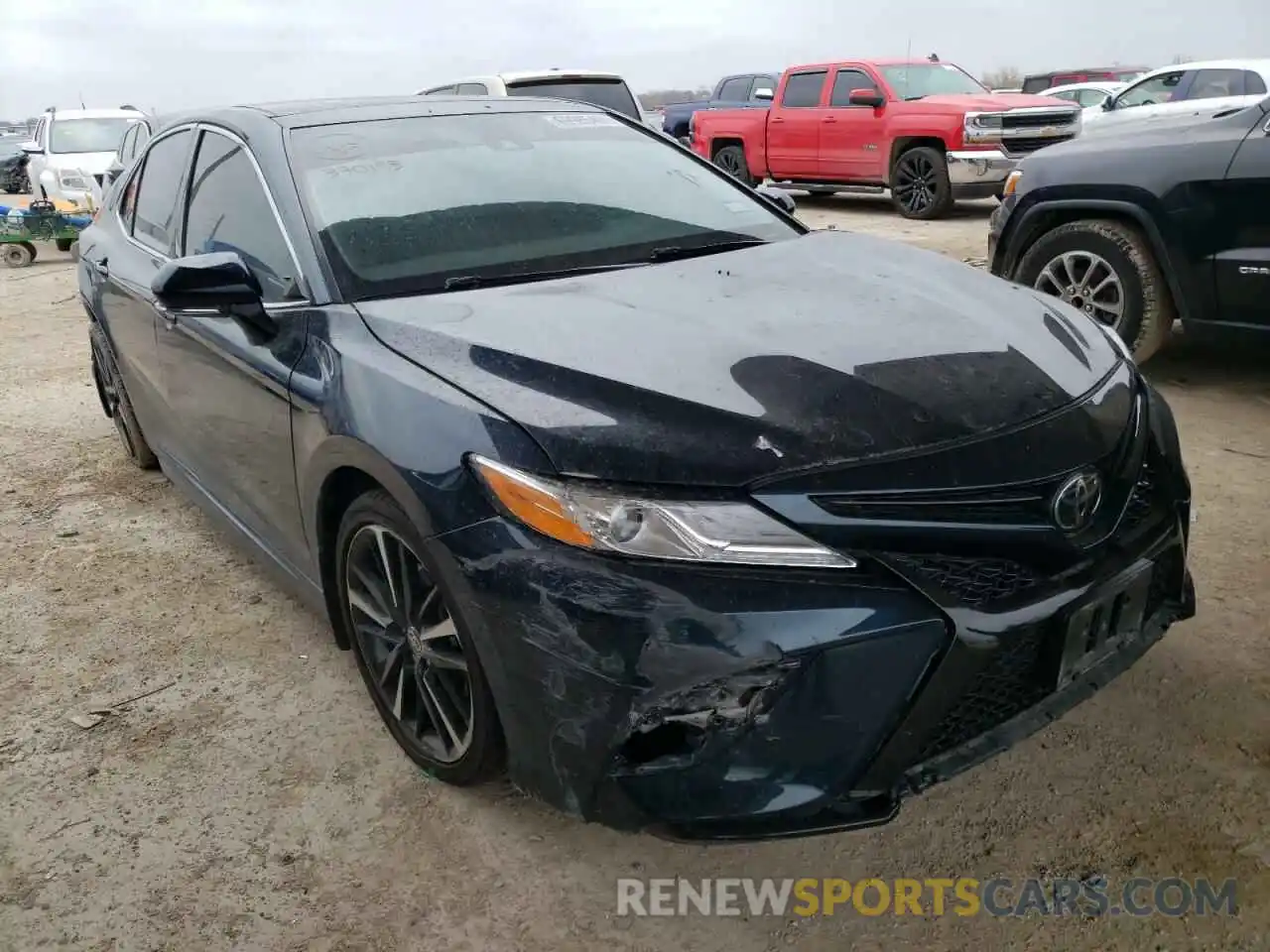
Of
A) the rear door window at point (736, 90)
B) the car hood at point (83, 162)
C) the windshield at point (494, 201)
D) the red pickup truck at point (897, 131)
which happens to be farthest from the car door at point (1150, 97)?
the car hood at point (83, 162)

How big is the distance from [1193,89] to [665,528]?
1123 cm

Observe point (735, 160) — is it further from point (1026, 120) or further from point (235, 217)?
point (235, 217)

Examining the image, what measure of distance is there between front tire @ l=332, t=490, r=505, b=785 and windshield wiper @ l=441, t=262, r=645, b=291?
2.05ft

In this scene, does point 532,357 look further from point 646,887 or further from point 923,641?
point 646,887

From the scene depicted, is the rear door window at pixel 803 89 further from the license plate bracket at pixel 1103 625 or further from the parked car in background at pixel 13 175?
the parked car in background at pixel 13 175

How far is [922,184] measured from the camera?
38.1 ft

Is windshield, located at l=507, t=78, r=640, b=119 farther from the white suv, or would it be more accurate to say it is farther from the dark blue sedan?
the dark blue sedan

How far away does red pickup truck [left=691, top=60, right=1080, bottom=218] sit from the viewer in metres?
11.1

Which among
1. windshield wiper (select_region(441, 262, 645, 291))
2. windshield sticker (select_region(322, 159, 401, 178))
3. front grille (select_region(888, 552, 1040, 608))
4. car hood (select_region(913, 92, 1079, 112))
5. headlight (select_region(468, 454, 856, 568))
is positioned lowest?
front grille (select_region(888, 552, 1040, 608))

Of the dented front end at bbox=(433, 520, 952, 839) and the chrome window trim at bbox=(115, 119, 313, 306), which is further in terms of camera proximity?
the chrome window trim at bbox=(115, 119, 313, 306)

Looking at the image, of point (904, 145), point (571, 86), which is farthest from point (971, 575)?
point (904, 145)

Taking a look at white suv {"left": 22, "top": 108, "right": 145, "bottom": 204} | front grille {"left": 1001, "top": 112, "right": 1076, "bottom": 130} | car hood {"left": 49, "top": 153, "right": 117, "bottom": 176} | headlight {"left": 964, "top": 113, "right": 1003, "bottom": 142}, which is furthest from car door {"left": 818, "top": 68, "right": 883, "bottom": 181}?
car hood {"left": 49, "top": 153, "right": 117, "bottom": 176}

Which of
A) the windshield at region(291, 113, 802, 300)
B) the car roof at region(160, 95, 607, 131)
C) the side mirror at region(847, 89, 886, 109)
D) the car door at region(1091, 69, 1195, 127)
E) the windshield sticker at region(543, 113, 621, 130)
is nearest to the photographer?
the windshield at region(291, 113, 802, 300)

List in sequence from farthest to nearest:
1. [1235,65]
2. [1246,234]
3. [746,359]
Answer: [1235,65]
[1246,234]
[746,359]
